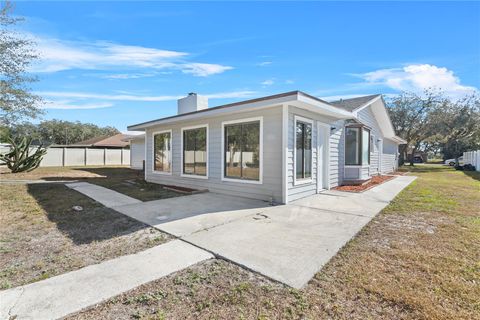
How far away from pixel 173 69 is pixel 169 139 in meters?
4.04

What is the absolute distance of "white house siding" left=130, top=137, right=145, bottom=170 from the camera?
2019 cm

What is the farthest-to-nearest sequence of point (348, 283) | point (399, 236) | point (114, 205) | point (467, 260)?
point (114, 205) < point (399, 236) < point (467, 260) < point (348, 283)

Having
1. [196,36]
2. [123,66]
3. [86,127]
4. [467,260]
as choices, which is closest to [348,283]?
[467,260]

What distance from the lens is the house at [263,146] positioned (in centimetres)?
641

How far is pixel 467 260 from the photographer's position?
10.0 feet

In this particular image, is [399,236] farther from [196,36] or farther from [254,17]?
[196,36]

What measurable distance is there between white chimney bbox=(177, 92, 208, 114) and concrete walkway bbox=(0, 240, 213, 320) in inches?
334

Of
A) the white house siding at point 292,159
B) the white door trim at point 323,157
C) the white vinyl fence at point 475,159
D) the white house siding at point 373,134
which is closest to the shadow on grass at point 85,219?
the white house siding at point 292,159

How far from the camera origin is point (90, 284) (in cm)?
248

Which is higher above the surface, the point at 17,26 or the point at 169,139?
the point at 17,26

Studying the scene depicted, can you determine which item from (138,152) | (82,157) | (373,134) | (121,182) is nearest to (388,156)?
(373,134)

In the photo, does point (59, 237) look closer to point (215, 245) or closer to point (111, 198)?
point (215, 245)

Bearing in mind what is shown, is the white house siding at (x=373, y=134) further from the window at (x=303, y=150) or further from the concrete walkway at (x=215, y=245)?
the concrete walkway at (x=215, y=245)

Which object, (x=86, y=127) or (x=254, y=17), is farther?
(x=86, y=127)
